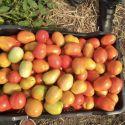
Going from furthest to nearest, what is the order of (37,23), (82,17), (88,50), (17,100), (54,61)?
(82,17), (37,23), (88,50), (54,61), (17,100)

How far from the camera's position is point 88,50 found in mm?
1896

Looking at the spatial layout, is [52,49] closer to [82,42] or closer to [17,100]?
[82,42]

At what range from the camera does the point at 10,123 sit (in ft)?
6.32

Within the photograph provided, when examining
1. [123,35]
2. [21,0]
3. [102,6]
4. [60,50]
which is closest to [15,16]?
[21,0]

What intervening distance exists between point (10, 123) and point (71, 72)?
0.50m

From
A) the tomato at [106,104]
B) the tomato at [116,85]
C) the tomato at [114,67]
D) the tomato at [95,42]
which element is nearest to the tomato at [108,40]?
the tomato at [95,42]

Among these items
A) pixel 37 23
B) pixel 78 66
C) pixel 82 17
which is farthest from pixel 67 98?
pixel 82 17

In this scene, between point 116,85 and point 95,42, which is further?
point 95,42

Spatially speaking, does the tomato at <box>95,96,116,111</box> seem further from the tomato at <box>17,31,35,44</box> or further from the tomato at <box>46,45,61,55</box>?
the tomato at <box>17,31,35,44</box>

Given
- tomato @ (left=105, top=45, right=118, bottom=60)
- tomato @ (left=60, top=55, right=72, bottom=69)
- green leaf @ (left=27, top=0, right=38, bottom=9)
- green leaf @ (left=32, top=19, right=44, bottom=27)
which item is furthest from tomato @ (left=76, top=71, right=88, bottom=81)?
green leaf @ (left=27, top=0, right=38, bottom=9)

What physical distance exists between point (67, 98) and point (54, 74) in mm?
157

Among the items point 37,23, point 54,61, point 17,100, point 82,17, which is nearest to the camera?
point 17,100

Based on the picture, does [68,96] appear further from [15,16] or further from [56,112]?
[15,16]

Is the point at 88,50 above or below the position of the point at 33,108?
above
